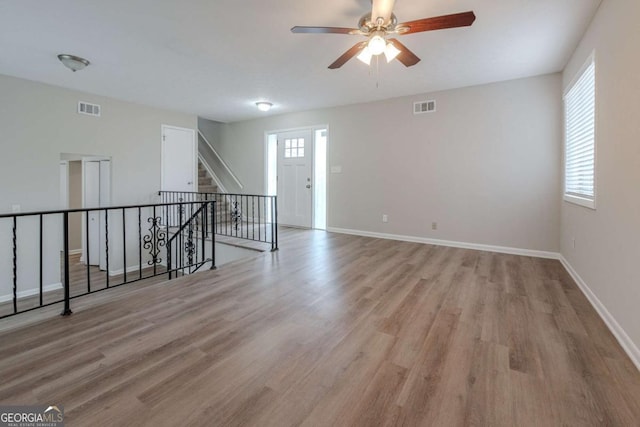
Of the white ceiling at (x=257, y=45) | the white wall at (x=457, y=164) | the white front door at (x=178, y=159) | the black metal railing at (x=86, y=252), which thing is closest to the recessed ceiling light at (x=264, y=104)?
the white ceiling at (x=257, y=45)

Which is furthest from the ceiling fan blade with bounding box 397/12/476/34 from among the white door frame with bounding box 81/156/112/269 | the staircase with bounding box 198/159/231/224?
the staircase with bounding box 198/159/231/224

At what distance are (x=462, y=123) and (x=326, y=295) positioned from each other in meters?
3.67

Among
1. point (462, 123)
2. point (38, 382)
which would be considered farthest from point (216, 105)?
point (38, 382)

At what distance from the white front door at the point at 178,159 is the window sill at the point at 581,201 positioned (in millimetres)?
6802

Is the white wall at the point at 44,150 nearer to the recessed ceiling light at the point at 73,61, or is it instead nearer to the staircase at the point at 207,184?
the recessed ceiling light at the point at 73,61

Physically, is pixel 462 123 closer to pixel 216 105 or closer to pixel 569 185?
pixel 569 185

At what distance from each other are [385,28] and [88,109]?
5290 millimetres

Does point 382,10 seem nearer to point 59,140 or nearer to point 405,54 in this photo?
point 405,54

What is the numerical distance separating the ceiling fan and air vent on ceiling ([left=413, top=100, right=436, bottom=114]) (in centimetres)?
234

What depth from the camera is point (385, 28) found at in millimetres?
2469

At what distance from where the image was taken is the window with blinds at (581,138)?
9.29ft

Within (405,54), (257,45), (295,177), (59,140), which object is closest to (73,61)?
(59,140)

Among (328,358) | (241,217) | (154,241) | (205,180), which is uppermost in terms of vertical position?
(205,180)

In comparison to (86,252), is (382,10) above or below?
above
